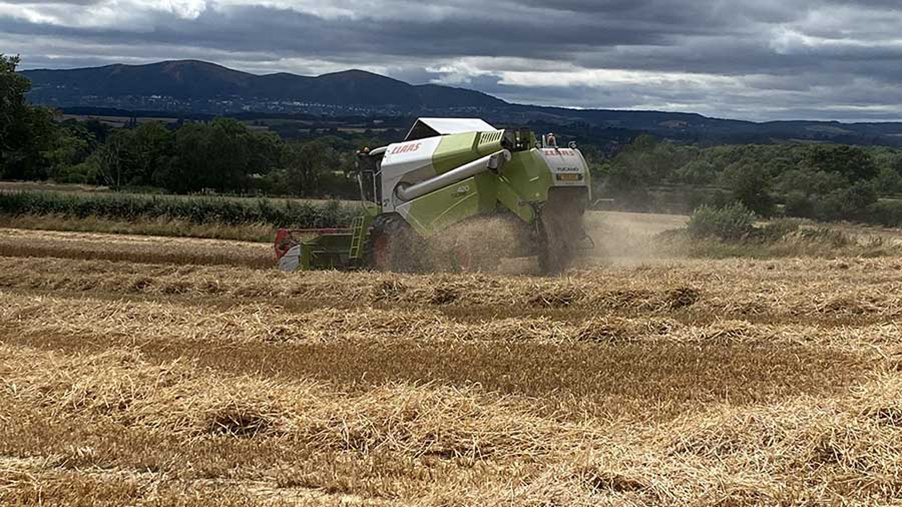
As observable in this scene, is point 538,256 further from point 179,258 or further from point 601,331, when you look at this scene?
point 179,258

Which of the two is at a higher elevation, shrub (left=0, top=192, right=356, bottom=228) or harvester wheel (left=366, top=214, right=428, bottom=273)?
harvester wheel (left=366, top=214, right=428, bottom=273)

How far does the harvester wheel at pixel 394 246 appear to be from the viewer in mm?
15008

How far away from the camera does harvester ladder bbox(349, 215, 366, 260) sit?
1578 centimetres

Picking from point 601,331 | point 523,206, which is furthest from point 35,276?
point 601,331

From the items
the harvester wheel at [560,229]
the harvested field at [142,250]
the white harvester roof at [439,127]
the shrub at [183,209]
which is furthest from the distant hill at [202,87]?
the harvester wheel at [560,229]

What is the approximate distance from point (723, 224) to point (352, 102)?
323 ft

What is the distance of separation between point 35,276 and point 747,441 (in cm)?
1321

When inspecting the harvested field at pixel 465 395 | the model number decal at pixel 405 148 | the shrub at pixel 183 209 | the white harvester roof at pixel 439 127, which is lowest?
the shrub at pixel 183 209

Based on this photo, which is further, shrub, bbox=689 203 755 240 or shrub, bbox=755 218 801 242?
shrub, bbox=689 203 755 240

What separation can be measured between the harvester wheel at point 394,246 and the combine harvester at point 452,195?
0.02 metres

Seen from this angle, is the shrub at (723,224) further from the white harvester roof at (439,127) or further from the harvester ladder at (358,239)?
the harvester ladder at (358,239)

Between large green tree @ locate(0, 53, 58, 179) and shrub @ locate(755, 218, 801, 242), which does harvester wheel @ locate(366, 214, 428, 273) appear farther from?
large green tree @ locate(0, 53, 58, 179)

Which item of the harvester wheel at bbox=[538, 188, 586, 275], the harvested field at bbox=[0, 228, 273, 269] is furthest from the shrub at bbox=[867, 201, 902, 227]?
the harvested field at bbox=[0, 228, 273, 269]

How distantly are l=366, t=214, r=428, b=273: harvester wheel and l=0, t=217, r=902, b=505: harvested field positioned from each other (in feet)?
7.62
